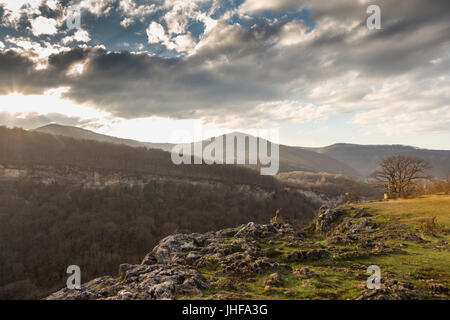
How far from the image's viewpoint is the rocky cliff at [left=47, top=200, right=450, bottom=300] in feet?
36.2

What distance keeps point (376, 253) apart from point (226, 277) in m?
10.9

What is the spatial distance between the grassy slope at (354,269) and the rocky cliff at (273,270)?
0.04 m

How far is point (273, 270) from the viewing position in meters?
14.1

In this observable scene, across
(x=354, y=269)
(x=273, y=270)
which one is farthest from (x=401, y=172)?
(x=273, y=270)

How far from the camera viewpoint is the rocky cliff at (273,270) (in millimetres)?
11047

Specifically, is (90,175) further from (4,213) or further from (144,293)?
(144,293)

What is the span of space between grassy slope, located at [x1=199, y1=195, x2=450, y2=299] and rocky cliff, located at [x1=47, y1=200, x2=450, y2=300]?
0.04 meters

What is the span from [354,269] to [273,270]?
469cm
